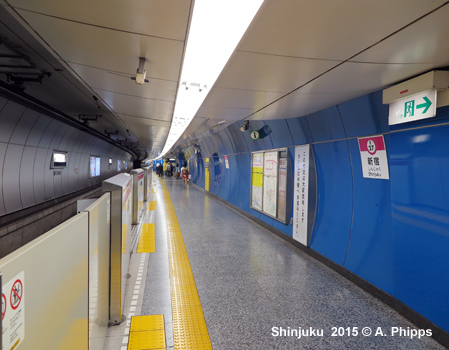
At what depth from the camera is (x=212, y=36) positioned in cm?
221

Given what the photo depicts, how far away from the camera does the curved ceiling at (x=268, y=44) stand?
1708 mm

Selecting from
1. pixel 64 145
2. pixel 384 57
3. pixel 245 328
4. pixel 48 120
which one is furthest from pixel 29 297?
pixel 64 145

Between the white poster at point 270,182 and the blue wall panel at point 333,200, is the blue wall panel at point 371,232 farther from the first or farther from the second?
the white poster at point 270,182

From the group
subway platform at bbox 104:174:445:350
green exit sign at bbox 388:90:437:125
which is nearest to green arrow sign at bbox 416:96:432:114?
green exit sign at bbox 388:90:437:125

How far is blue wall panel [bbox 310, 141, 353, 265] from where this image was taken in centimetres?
431

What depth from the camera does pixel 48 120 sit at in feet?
27.9

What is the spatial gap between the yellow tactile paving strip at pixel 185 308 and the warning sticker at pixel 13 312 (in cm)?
197

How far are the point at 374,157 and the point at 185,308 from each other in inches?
126

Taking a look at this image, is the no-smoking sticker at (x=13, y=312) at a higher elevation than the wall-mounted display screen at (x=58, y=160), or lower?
lower

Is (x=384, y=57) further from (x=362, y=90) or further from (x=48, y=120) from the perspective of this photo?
(x=48, y=120)

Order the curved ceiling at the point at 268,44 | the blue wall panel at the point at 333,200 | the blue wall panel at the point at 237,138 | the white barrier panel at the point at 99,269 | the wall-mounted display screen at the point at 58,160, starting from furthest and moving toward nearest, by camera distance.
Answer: the wall-mounted display screen at the point at 58,160 < the blue wall panel at the point at 237,138 < the blue wall panel at the point at 333,200 < the white barrier panel at the point at 99,269 < the curved ceiling at the point at 268,44

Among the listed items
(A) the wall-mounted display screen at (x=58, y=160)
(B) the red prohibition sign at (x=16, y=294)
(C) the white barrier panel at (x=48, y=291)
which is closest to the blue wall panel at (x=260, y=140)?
(C) the white barrier panel at (x=48, y=291)

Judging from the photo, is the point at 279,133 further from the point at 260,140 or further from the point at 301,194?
the point at 301,194

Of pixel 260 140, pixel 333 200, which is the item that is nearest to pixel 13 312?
pixel 333 200
